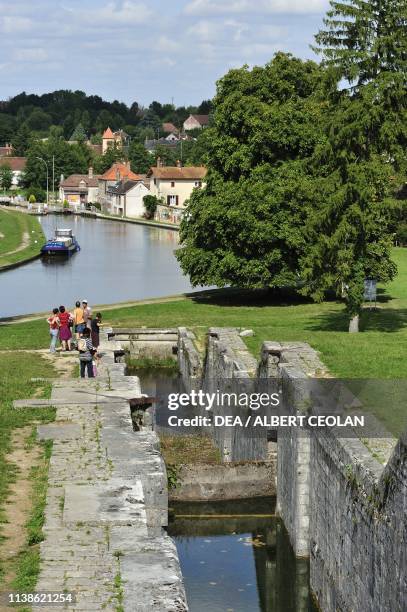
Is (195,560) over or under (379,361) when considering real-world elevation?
under

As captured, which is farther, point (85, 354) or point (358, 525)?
point (85, 354)

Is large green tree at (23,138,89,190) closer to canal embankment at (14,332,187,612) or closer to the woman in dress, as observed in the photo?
the woman in dress

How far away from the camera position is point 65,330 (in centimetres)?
3080

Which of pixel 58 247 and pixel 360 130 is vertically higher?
pixel 360 130

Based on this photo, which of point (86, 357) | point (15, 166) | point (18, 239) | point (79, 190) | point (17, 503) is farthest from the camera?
point (15, 166)

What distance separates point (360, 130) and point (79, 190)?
5325 inches

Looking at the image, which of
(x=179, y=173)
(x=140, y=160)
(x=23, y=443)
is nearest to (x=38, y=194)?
(x=140, y=160)

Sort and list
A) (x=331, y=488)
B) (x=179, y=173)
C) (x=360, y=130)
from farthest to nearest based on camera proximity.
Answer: (x=179, y=173)
(x=360, y=130)
(x=331, y=488)

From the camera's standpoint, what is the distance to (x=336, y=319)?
128ft

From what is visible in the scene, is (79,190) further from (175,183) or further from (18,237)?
(18,237)

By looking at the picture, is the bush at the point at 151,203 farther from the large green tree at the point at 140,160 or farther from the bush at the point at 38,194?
the bush at the point at 38,194

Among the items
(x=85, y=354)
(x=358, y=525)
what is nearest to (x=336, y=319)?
(x=85, y=354)

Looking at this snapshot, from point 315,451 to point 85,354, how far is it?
24.2ft

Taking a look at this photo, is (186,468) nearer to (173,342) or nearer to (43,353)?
(43,353)
